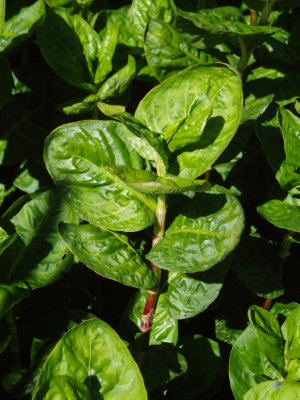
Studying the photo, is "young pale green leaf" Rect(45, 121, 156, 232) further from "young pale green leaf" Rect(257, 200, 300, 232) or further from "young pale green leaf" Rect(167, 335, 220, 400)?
"young pale green leaf" Rect(167, 335, 220, 400)

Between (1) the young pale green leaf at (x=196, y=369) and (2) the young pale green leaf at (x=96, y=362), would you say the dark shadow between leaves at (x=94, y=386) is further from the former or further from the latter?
(1) the young pale green leaf at (x=196, y=369)

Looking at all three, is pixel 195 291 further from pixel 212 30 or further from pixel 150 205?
pixel 212 30

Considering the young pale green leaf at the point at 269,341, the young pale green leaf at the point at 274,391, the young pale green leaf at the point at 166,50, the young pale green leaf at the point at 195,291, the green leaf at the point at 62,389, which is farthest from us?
the young pale green leaf at the point at 166,50

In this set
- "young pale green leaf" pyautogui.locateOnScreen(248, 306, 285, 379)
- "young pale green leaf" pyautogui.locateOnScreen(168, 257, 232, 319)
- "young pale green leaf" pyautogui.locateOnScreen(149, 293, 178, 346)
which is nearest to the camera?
"young pale green leaf" pyautogui.locateOnScreen(248, 306, 285, 379)

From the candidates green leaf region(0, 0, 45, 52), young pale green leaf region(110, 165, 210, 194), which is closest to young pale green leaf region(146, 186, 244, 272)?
young pale green leaf region(110, 165, 210, 194)

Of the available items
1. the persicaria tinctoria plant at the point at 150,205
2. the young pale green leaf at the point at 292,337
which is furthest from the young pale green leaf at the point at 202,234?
the young pale green leaf at the point at 292,337

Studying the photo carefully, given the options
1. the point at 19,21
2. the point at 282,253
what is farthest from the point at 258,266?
the point at 19,21
